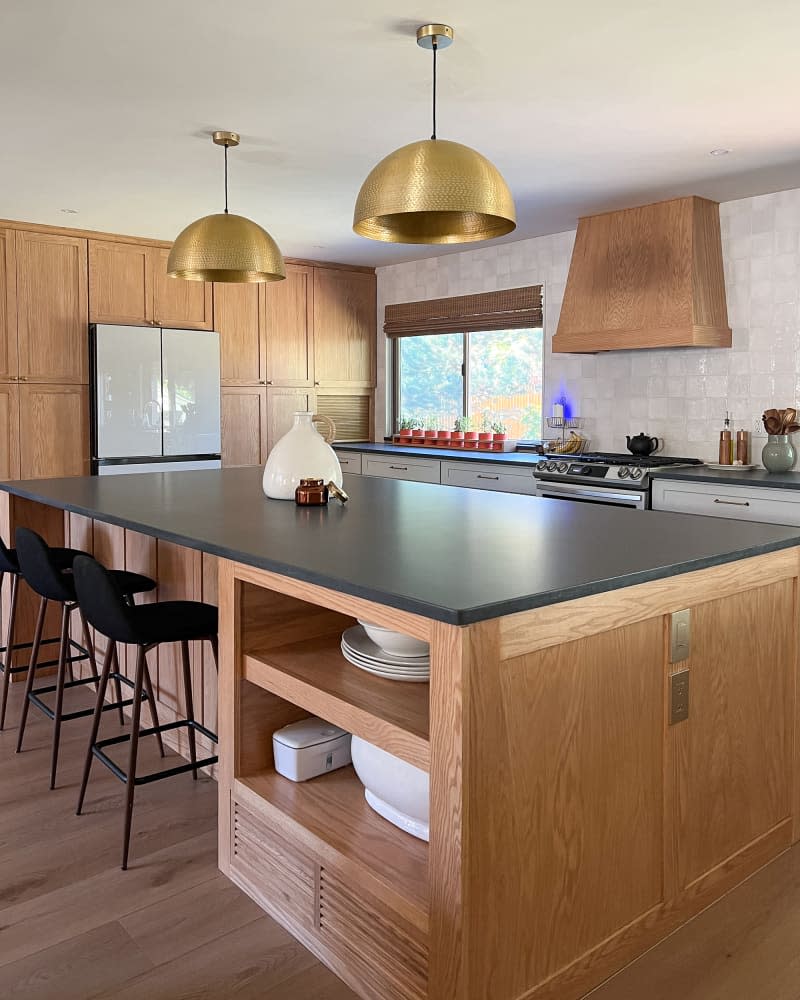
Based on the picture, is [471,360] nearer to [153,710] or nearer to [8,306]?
[8,306]

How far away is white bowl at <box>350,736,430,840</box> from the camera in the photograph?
189 cm

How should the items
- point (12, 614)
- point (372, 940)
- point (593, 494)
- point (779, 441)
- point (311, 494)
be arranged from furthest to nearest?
point (593, 494) < point (779, 441) < point (12, 614) < point (311, 494) < point (372, 940)

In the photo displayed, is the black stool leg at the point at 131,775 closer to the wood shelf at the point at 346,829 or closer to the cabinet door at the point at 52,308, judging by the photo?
the wood shelf at the point at 346,829

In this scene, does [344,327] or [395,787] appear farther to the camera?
[344,327]

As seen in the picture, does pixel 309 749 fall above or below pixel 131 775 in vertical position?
above

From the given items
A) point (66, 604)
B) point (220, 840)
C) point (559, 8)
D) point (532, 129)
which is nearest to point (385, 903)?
point (220, 840)

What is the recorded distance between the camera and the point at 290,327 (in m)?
6.81

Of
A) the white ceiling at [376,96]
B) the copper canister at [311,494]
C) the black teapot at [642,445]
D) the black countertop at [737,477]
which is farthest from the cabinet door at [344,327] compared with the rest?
the copper canister at [311,494]

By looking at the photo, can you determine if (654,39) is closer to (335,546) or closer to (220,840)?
(335,546)

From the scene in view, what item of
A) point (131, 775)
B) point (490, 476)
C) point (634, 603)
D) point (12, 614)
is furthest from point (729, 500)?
point (12, 614)

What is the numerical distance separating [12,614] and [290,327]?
3755mm

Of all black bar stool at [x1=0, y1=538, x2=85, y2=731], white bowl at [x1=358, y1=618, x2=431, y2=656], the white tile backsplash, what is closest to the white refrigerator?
black bar stool at [x1=0, y1=538, x2=85, y2=731]

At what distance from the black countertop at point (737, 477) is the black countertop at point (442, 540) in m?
1.54

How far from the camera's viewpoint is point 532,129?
3.59 metres
